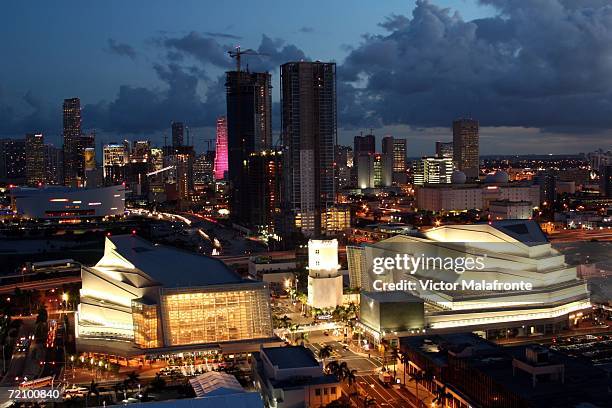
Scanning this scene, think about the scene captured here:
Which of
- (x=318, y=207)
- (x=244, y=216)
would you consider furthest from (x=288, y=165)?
(x=244, y=216)

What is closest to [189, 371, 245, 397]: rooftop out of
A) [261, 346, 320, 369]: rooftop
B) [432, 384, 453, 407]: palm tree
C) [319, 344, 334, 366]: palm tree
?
[261, 346, 320, 369]: rooftop

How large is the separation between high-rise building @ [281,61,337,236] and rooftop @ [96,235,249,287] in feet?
134

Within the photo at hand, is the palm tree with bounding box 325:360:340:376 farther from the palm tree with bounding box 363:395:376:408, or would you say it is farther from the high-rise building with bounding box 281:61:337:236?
the high-rise building with bounding box 281:61:337:236

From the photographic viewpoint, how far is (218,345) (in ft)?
126

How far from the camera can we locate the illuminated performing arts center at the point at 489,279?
42.7 m

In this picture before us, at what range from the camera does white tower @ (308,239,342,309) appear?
49.3 m

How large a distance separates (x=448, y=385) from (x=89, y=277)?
22.9m

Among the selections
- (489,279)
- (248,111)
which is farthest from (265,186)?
(489,279)

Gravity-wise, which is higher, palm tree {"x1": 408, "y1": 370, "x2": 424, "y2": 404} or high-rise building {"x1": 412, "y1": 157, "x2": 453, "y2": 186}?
high-rise building {"x1": 412, "y1": 157, "x2": 453, "y2": 186}

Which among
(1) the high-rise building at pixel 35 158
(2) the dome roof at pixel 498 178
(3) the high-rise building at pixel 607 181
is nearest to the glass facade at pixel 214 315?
(2) the dome roof at pixel 498 178

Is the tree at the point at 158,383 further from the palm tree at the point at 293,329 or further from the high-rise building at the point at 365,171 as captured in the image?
the high-rise building at the point at 365,171

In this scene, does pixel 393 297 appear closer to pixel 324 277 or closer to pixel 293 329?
pixel 293 329

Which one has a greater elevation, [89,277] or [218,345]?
[89,277]

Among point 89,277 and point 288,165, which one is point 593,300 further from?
point 288,165
